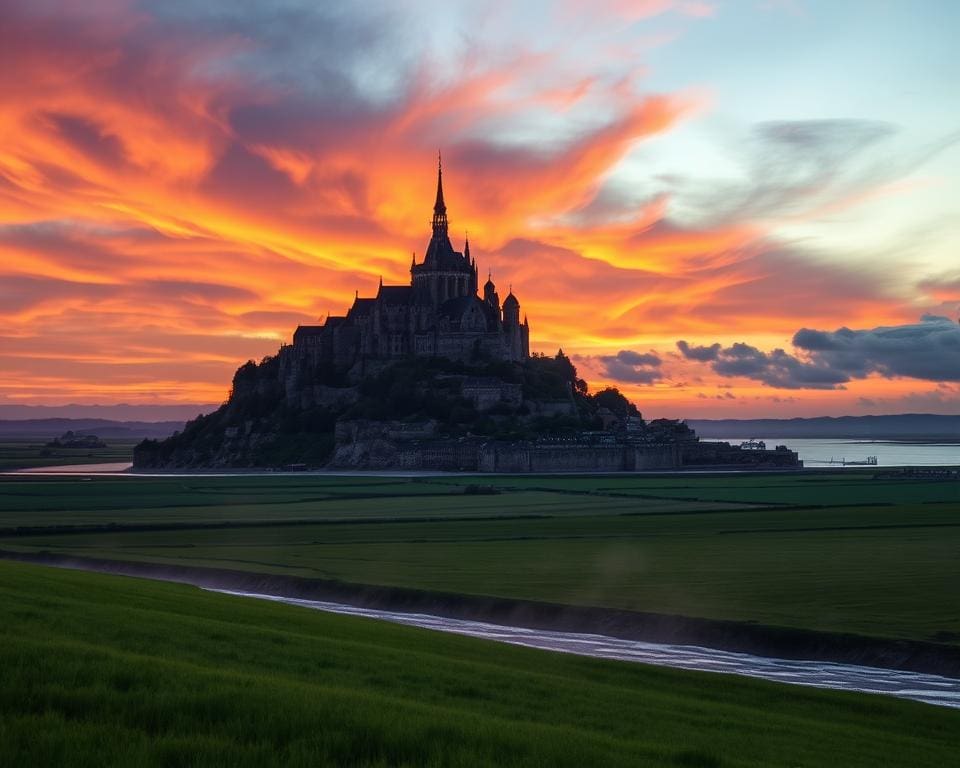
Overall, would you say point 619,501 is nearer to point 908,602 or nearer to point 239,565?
point 239,565

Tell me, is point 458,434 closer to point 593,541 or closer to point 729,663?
point 593,541

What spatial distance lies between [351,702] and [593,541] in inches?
1740

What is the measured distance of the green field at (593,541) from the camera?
3591 cm

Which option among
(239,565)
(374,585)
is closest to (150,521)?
(239,565)

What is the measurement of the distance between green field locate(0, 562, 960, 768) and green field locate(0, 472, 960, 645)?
10.3 meters

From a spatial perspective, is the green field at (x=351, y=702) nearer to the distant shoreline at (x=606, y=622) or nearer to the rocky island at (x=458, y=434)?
the distant shoreline at (x=606, y=622)

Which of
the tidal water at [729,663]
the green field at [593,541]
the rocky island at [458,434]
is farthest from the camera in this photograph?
the rocky island at [458,434]

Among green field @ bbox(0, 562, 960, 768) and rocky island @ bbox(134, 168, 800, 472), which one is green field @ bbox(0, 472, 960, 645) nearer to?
green field @ bbox(0, 562, 960, 768)

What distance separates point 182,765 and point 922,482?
127924 millimetres

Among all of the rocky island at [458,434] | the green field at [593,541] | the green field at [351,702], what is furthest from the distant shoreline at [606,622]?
the rocky island at [458,434]

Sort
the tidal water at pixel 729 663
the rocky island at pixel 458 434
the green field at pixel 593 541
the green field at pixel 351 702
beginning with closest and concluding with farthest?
the green field at pixel 351 702 → the tidal water at pixel 729 663 → the green field at pixel 593 541 → the rocky island at pixel 458 434

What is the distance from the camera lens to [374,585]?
4072 cm

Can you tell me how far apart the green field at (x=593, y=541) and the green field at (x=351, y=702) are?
10.3m

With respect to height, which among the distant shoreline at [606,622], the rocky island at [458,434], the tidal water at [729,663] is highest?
the rocky island at [458,434]
